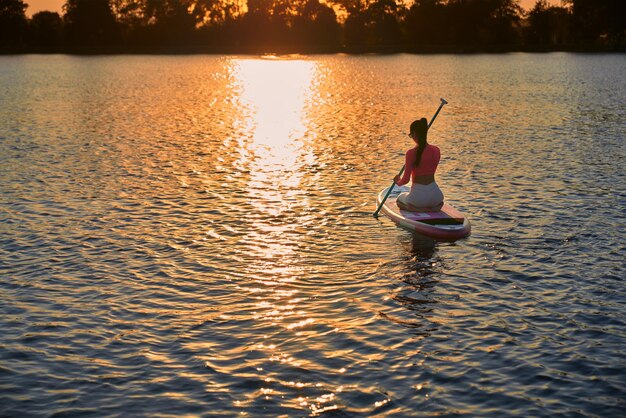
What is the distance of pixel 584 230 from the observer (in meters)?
17.9

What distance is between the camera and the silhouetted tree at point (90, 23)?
164m

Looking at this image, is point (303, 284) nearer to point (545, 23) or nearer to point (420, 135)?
point (420, 135)

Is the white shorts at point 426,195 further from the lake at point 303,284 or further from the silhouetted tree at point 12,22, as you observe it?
the silhouetted tree at point 12,22

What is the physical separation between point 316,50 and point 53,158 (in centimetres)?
15221

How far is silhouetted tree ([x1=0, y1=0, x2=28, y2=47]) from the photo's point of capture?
536ft

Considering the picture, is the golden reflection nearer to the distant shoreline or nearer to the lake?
the lake

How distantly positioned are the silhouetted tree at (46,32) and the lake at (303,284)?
14648cm

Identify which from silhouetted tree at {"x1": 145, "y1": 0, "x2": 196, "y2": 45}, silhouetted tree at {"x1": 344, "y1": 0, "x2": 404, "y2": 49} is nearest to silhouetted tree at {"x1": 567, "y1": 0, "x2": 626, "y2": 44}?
silhouetted tree at {"x1": 344, "y1": 0, "x2": 404, "y2": 49}

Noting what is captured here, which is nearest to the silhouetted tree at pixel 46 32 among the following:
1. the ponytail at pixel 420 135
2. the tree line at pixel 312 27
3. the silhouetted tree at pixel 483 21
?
the tree line at pixel 312 27

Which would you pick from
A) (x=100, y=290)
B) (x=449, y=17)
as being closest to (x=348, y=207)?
(x=100, y=290)

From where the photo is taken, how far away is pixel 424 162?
17.4m

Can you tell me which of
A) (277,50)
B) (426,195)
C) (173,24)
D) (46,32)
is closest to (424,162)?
(426,195)

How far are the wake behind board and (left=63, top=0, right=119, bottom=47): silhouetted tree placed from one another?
511 feet

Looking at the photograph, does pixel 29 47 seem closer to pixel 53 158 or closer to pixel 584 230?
pixel 53 158
